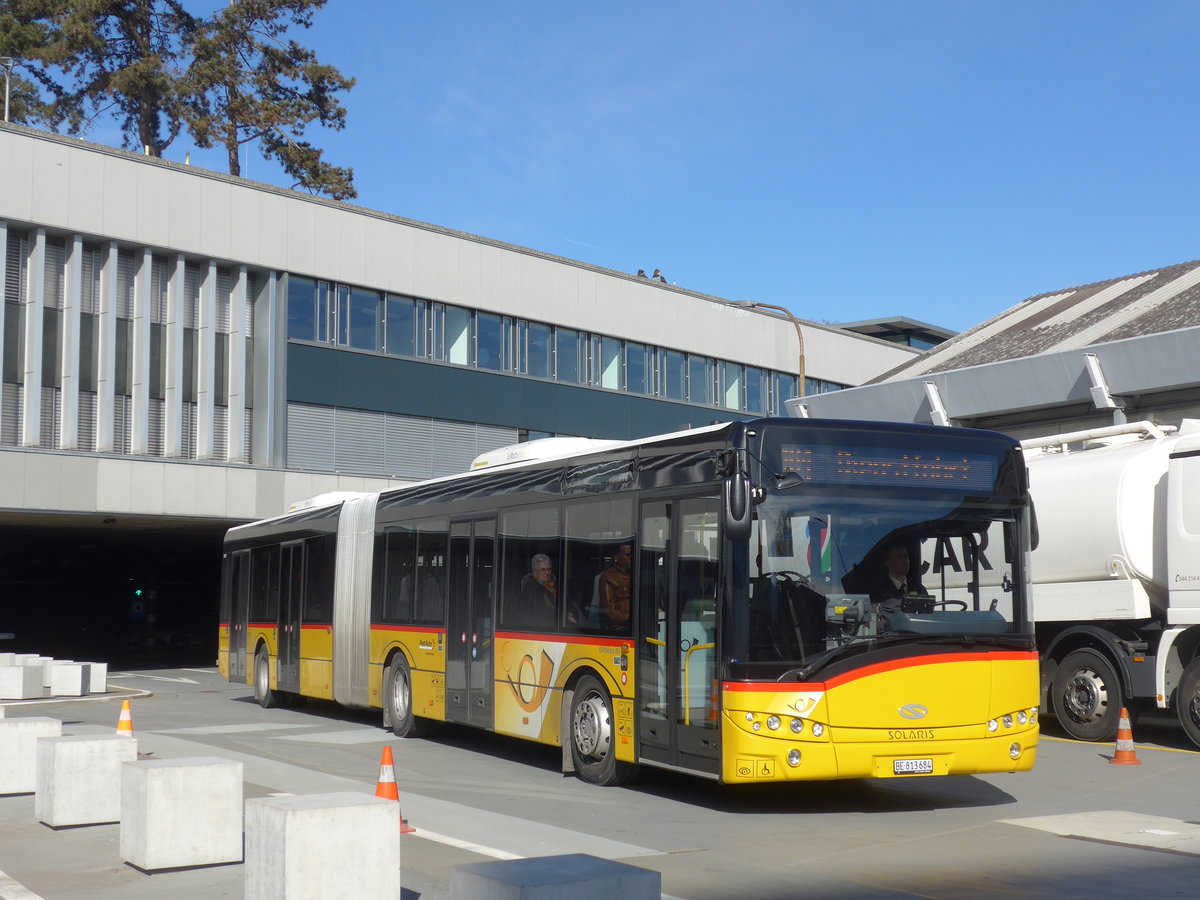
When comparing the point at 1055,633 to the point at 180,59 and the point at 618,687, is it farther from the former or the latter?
the point at 180,59

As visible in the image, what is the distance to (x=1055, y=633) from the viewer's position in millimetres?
16953

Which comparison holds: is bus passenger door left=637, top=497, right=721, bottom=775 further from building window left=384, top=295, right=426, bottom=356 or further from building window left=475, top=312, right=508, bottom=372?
building window left=475, top=312, right=508, bottom=372

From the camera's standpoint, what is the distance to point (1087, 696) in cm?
1631

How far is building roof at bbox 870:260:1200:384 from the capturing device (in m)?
24.9

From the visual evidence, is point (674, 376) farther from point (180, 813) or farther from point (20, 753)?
point (180, 813)

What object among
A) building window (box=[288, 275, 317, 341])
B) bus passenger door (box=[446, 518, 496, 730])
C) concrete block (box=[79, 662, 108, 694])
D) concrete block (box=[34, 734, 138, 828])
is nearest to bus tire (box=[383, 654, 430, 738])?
bus passenger door (box=[446, 518, 496, 730])

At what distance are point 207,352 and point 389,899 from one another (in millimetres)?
29688

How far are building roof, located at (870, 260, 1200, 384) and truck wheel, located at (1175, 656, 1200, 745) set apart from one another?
9.50 metres

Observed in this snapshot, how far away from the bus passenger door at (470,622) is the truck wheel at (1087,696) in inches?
270

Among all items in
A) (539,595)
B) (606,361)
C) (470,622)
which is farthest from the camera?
(606,361)

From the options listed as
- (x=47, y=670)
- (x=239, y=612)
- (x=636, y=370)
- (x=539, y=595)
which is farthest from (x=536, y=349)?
(x=539, y=595)

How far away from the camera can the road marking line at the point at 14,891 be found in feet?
25.0

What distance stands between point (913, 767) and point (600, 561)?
3411mm

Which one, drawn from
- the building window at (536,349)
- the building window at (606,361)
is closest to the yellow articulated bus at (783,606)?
the building window at (536,349)
